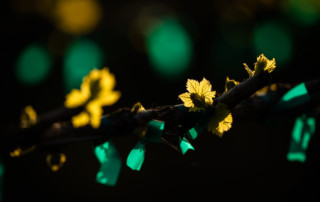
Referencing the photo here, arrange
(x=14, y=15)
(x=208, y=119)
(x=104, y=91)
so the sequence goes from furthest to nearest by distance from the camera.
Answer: (x=14, y=15)
(x=208, y=119)
(x=104, y=91)

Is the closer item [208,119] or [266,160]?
[208,119]

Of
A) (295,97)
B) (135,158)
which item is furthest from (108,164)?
(295,97)

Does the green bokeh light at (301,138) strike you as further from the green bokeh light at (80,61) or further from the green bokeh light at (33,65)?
the green bokeh light at (33,65)

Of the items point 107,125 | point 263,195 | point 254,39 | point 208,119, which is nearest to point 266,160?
point 263,195

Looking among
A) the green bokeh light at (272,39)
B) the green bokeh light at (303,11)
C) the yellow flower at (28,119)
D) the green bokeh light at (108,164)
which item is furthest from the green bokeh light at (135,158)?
the green bokeh light at (303,11)

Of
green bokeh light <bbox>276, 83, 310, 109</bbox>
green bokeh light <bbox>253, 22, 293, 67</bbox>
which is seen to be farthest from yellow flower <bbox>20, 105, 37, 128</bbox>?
green bokeh light <bbox>253, 22, 293, 67</bbox>

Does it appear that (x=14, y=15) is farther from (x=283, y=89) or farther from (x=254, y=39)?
(x=283, y=89)
